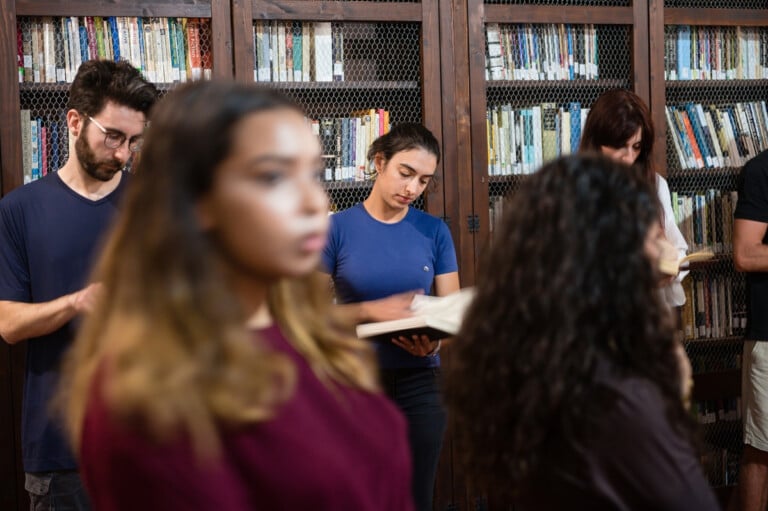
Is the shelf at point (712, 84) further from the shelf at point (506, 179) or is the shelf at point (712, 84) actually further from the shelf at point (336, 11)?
the shelf at point (336, 11)

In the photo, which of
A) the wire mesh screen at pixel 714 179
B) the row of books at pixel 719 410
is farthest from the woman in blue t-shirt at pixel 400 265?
the row of books at pixel 719 410

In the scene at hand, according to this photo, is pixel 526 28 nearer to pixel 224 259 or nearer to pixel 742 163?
pixel 742 163

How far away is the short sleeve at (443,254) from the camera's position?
2.68 metres

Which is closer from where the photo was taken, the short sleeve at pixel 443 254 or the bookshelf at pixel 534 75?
the short sleeve at pixel 443 254

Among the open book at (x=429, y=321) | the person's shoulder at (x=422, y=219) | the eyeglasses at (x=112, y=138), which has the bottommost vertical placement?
Result: the open book at (x=429, y=321)

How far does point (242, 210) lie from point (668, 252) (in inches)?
56.4

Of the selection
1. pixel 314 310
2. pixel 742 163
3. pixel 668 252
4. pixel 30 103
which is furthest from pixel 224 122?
pixel 742 163

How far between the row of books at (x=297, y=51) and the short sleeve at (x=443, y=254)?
949mm

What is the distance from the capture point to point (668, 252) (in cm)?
204

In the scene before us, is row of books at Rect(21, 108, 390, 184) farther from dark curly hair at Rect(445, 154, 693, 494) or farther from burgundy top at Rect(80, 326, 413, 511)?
burgundy top at Rect(80, 326, 413, 511)

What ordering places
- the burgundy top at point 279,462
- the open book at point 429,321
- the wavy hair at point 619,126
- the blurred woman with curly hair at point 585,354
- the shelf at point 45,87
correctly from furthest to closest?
the shelf at point 45,87, the wavy hair at point 619,126, the open book at point 429,321, the blurred woman with curly hair at point 585,354, the burgundy top at point 279,462

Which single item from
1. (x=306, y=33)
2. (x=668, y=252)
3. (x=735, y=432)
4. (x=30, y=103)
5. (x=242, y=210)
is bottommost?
(x=735, y=432)

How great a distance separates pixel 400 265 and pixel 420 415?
42 cm

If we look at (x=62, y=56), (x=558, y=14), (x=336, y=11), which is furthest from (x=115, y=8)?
(x=558, y=14)
